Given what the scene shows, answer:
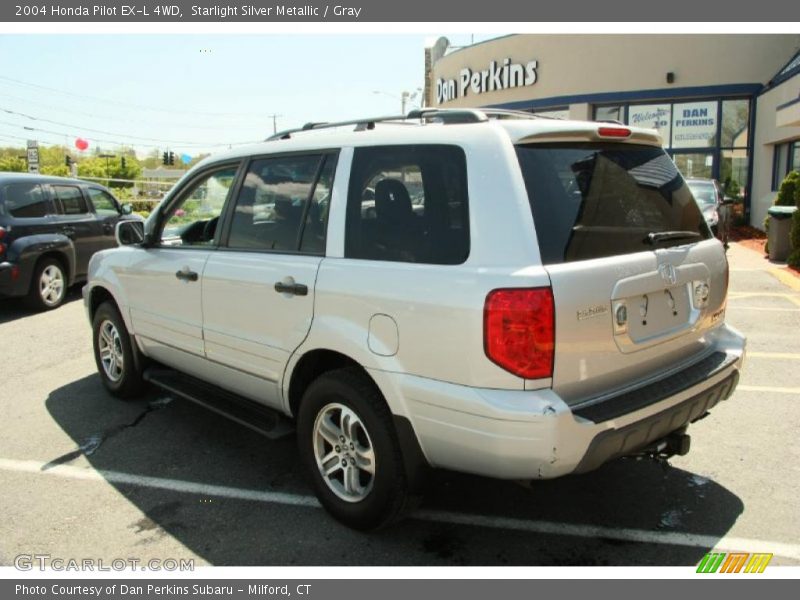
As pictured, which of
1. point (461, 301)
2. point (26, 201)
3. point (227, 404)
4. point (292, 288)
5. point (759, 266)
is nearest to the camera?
point (461, 301)

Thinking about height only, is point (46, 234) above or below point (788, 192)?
below

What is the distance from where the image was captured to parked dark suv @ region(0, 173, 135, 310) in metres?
8.84

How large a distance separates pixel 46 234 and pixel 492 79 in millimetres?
18944

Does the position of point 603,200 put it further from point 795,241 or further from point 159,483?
point 795,241

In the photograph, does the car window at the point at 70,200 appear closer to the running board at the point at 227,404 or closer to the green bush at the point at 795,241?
the running board at the point at 227,404

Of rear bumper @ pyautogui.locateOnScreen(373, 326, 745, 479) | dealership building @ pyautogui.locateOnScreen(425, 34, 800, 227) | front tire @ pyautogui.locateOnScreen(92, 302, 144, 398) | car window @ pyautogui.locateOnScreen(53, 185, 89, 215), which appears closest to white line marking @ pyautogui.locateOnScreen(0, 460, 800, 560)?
rear bumper @ pyautogui.locateOnScreen(373, 326, 745, 479)

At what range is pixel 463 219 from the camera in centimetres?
287

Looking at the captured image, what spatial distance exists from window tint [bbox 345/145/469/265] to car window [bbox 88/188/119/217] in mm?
8731

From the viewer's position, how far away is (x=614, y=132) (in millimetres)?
3268

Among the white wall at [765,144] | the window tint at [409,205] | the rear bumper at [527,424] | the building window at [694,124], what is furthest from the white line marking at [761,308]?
the building window at [694,124]

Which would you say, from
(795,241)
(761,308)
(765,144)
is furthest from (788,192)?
(761,308)

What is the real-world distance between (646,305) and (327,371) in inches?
62.6
